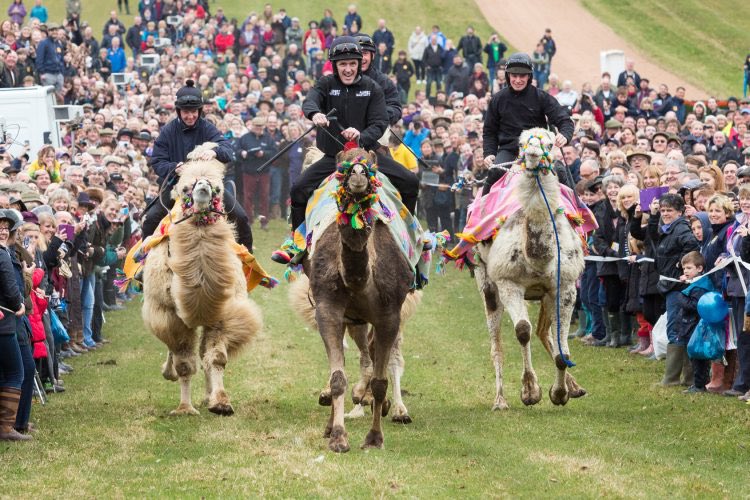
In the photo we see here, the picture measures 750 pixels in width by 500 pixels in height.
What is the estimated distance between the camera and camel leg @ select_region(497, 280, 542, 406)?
12.7 m

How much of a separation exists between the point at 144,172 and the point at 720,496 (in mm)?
19128

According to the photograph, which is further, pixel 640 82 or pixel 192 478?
pixel 640 82

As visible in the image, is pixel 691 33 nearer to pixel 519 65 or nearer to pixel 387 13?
pixel 387 13

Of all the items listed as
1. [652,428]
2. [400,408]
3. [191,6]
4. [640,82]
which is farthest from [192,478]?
[191,6]

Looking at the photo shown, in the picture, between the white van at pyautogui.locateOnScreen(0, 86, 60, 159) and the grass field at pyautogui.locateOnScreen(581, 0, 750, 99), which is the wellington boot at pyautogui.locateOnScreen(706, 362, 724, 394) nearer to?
the white van at pyautogui.locateOnScreen(0, 86, 60, 159)

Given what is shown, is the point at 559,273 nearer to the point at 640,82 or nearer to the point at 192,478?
the point at 192,478

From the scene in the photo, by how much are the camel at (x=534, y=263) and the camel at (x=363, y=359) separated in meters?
1.04

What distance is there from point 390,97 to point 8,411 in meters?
5.49

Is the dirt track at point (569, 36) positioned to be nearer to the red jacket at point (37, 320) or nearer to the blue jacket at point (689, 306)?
the blue jacket at point (689, 306)

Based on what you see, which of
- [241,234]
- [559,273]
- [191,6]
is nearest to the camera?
[559,273]

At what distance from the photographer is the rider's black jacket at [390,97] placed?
43.4ft

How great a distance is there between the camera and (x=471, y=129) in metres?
29.9

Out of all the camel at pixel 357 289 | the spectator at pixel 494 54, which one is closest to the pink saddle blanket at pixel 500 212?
the camel at pixel 357 289

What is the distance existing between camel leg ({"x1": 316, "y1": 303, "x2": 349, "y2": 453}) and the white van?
15458mm
